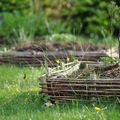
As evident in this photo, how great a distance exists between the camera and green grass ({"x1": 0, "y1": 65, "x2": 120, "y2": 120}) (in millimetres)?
5422

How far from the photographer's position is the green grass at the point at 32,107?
5422 mm

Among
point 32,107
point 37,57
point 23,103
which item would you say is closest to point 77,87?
point 32,107

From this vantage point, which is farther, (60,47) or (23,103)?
(60,47)

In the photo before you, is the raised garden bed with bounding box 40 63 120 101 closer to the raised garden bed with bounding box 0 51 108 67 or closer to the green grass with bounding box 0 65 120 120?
the green grass with bounding box 0 65 120 120

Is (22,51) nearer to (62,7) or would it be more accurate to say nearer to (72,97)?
(72,97)

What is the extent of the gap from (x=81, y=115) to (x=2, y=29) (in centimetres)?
792

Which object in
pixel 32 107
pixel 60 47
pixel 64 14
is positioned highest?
pixel 64 14

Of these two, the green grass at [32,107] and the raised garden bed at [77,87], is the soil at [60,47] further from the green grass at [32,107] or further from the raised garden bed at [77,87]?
the raised garden bed at [77,87]

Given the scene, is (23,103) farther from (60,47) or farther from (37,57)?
(60,47)

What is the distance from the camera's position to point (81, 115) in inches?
213

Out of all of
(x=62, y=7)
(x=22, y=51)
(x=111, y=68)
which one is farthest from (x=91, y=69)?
(x=62, y=7)

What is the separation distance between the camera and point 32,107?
6.00 meters

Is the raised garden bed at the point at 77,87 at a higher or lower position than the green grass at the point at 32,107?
higher

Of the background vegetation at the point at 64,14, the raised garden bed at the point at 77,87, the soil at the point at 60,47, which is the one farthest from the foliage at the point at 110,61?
the background vegetation at the point at 64,14
